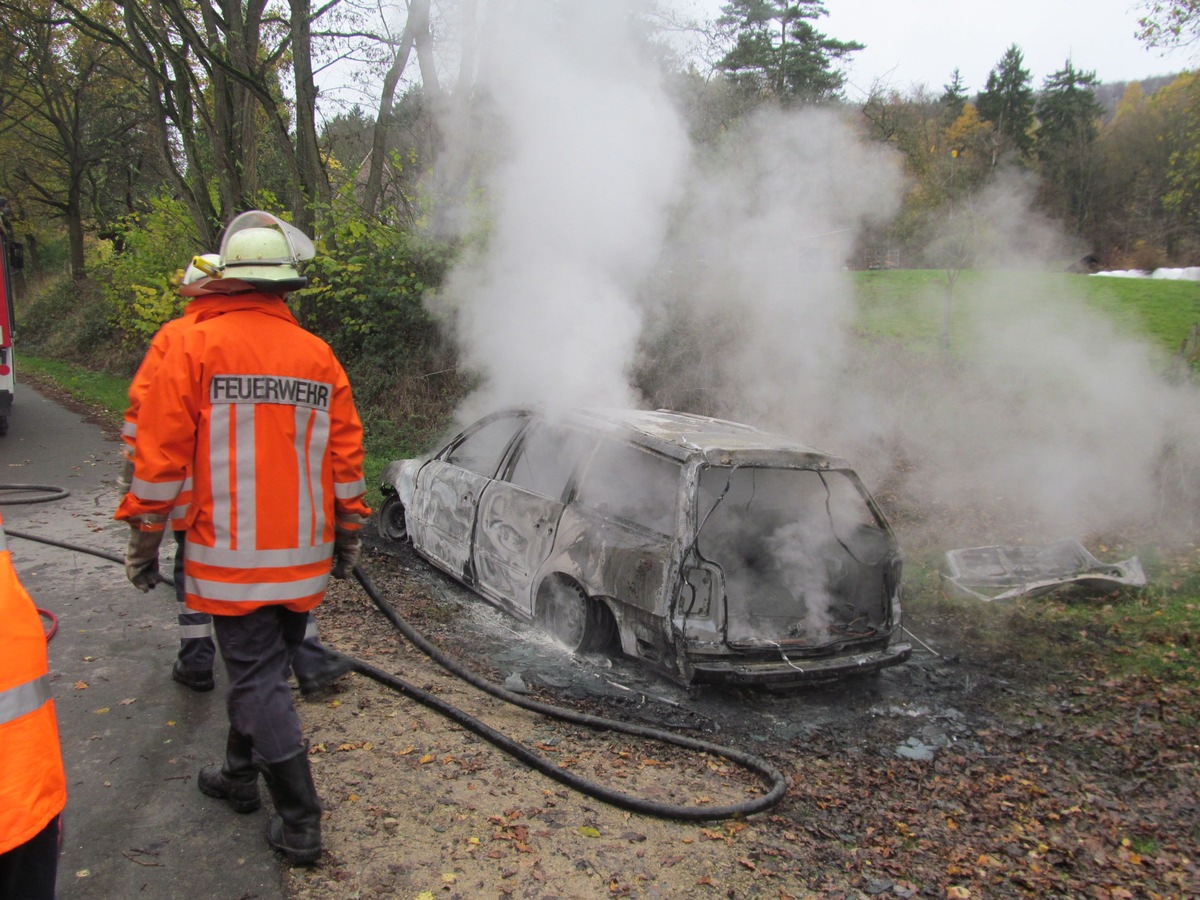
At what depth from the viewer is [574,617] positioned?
4.74m

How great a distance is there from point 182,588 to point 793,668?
291 centimetres

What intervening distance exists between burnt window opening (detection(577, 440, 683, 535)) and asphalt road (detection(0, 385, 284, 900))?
2191mm

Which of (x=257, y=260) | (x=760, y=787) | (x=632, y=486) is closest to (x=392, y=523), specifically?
(x=632, y=486)

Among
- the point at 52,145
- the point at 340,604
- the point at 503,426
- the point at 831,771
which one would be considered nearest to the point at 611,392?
the point at 503,426

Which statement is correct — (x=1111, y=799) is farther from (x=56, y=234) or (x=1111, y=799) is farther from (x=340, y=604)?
(x=56, y=234)

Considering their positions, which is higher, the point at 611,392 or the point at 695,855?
the point at 611,392

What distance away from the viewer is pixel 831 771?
3.83m

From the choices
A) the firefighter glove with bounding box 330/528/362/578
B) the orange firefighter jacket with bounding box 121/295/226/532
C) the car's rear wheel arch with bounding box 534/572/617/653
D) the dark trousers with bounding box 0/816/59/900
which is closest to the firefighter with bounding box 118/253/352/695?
the orange firefighter jacket with bounding box 121/295/226/532

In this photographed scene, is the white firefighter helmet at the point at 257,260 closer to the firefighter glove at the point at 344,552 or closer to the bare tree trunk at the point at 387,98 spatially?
the firefighter glove at the point at 344,552

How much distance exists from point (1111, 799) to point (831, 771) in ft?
4.04

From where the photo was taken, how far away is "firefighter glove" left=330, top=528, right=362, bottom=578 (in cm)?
296

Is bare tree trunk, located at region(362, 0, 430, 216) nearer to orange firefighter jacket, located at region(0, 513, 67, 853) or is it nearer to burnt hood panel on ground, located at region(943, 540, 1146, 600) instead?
burnt hood panel on ground, located at region(943, 540, 1146, 600)

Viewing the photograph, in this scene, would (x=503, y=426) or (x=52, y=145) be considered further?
(x=52, y=145)

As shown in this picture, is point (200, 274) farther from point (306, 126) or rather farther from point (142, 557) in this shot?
point (306, 126)
